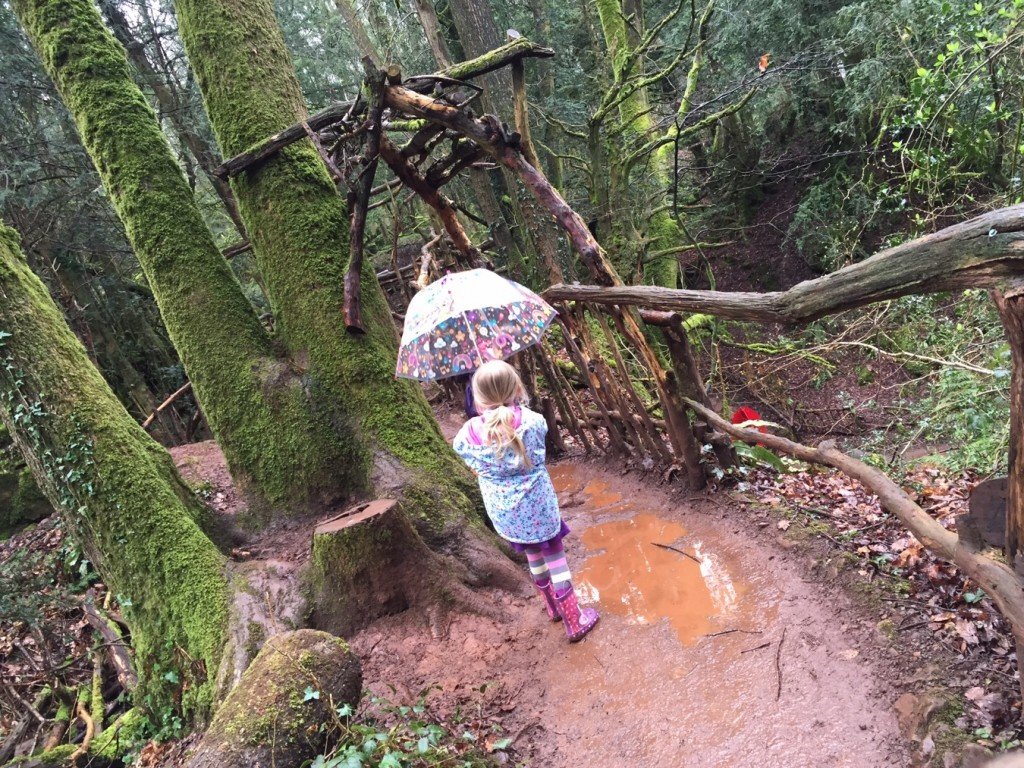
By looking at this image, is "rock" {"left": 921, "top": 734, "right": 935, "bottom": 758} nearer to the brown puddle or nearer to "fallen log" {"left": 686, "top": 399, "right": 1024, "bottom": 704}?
"fallen log" {"left": 686, "top": 399, "right": 1024, "bottom": 704}

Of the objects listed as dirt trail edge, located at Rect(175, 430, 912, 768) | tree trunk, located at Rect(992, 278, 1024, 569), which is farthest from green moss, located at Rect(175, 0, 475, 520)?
tree trunk, located at Rect(992, 278, 1024, 569)

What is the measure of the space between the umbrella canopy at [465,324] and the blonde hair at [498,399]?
0.53 meters

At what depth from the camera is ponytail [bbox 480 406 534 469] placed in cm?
282

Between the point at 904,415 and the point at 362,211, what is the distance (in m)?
6.60

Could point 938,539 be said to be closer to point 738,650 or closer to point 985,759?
point 985,759

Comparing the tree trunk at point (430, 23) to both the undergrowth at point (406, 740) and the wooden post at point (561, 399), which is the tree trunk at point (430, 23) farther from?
the undergrowth at point (406, 740)

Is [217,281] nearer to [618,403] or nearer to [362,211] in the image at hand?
[362,211]

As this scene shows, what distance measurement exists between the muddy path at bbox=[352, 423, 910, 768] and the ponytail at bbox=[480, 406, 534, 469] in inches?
41.5

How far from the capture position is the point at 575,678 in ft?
9.28

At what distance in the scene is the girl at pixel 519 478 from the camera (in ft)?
9.31

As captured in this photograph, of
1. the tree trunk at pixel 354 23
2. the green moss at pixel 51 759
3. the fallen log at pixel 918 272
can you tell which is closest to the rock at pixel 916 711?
the fallen log at pixel 918 272

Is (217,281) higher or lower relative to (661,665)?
higher

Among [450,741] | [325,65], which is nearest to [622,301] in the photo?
[450,741]

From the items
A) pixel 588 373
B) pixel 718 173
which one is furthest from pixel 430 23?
pixel 588 373
